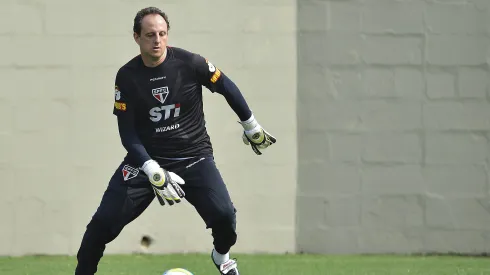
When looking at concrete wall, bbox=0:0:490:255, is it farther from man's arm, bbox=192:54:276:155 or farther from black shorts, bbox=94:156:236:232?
black shorts, bbox=94:156:236:232

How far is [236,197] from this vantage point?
9445 mm

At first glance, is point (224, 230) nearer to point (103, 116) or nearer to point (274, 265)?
point (274, 265)

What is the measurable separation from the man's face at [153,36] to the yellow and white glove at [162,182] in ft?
2.37

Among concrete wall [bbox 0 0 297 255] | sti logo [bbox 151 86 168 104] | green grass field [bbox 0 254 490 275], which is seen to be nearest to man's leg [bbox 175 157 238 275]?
sti logo [bbox 151 86 168 104]

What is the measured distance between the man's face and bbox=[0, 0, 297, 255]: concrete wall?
2669mm

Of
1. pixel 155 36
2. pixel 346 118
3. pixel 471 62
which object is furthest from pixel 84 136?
pixel 471 62

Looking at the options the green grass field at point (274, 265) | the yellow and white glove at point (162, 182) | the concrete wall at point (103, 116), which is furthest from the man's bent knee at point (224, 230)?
the concrete wall at point (103, 116)

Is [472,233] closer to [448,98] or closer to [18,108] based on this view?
[448,98]

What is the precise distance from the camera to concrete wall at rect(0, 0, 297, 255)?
9.29 meters

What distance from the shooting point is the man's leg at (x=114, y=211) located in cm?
658

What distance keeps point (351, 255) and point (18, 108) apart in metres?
3.42

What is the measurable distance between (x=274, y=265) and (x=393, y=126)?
1.79 meters

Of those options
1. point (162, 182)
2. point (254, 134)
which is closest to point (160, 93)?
point (162, 182)

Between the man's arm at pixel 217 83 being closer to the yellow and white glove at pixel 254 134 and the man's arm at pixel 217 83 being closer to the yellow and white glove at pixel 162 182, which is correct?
the yellow and white glove at pixel 254 134
